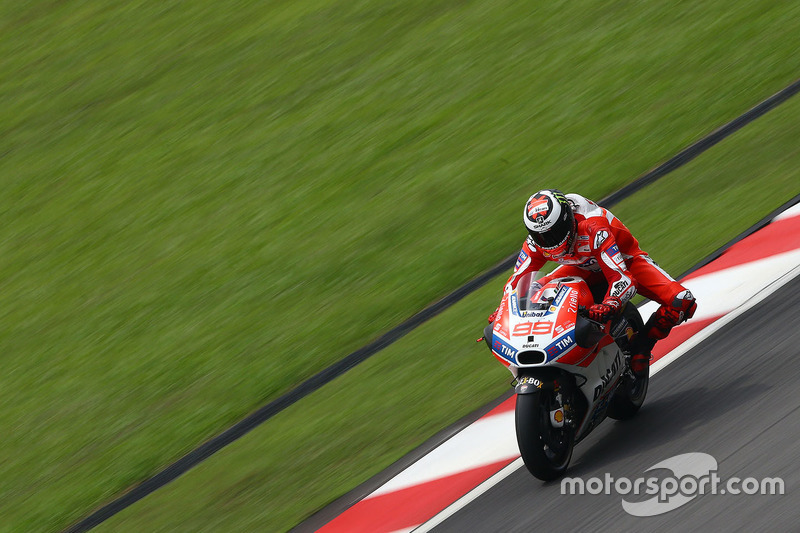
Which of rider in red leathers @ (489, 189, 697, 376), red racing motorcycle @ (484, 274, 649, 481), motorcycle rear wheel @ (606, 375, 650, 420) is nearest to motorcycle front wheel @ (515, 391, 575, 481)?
red racing motorcycle @ (484, 274, 649, 481)

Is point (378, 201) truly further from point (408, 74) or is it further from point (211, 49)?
point (211, 49)

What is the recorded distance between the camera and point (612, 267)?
241 inches

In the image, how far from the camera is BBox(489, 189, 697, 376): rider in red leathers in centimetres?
605

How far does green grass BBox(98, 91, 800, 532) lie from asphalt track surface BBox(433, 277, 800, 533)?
1.25m

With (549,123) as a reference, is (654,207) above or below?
below

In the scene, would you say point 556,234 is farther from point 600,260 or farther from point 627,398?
point 627,398

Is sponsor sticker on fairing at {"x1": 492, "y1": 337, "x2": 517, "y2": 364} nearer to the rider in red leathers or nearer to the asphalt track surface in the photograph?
the rider in red leathers

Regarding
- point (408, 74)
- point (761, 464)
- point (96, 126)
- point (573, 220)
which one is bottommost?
point (761, 464)

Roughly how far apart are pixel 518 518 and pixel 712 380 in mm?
1736

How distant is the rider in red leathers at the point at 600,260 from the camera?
6.05 m

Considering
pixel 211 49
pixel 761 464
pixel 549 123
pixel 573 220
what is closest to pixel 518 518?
pixel 761 464

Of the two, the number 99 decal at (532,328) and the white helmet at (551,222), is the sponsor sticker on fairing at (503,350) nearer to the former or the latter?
the number 99 decal at (532,328)

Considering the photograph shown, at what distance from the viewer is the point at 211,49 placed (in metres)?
15.1

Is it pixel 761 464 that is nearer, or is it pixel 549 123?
pixel 761 464
